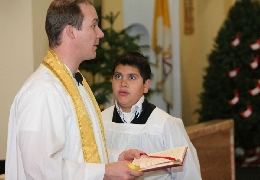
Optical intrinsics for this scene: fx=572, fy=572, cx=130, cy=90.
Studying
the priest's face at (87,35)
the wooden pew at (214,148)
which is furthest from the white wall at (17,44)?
the priest's face at (87,35)

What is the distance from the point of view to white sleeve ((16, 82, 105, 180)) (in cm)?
259

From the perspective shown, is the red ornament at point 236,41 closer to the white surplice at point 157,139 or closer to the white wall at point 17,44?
the white wall at point 17,44

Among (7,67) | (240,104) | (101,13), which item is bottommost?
(240,104)

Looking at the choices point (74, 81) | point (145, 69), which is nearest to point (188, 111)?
point (145, 69)

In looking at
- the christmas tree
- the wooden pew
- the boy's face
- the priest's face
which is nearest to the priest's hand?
the priest's face

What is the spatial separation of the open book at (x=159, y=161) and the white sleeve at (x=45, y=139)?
20 centimetres

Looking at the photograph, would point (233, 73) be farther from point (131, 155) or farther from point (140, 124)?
point (131, 155)

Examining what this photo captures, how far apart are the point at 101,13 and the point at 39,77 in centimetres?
684

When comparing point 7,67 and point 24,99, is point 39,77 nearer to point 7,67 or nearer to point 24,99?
point 24,99

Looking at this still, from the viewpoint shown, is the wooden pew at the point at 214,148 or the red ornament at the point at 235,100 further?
the red ornament at the point at 235,100

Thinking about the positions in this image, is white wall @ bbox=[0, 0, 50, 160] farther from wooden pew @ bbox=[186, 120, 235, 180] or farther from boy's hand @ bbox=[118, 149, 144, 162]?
boy's hand @ bbox=[118, 149, 144, 162]

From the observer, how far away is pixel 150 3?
432 inches

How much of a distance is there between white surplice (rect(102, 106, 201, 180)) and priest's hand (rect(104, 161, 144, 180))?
1.02 metres

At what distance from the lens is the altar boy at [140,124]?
12.6ft
